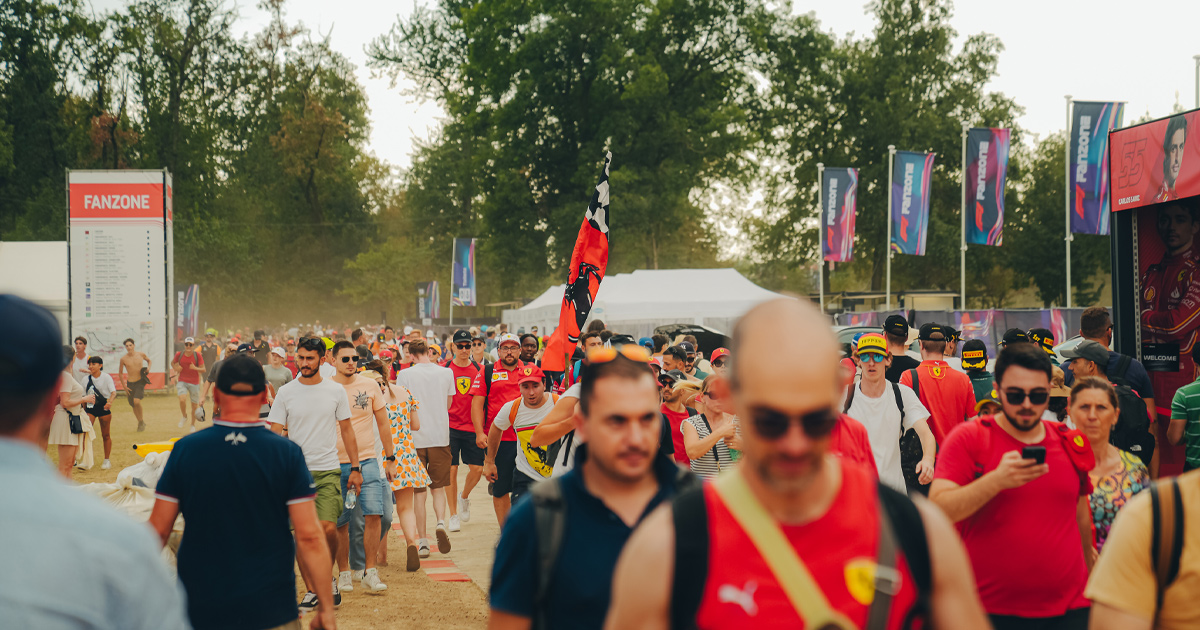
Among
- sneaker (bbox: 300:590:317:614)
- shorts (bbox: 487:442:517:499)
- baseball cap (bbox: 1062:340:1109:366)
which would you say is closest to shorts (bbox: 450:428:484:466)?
shorts (bbox: 487:442:517:499)

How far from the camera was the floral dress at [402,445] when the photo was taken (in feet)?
29.9

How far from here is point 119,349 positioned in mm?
24859

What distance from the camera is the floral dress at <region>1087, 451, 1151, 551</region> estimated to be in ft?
15.7

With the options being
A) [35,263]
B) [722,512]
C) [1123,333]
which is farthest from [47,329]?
[35,263]

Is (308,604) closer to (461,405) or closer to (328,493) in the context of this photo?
(328,493)

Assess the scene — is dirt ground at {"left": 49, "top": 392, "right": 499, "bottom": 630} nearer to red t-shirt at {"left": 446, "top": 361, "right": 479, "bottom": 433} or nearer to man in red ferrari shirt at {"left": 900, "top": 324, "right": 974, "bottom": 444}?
red t-shirt at {"left": 446, "top": 361, "right": 479, "bottom": 433}

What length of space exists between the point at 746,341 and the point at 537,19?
40327mm

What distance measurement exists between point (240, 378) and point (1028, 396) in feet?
11.2

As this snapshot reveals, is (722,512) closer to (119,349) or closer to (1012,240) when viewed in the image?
(119,349)

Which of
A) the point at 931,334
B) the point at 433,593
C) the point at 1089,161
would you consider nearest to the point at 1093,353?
the point at 931,334

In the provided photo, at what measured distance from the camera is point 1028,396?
3.89m

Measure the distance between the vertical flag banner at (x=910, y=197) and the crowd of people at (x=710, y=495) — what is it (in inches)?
771

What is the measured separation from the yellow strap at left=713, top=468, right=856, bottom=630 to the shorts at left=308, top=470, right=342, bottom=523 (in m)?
6.19

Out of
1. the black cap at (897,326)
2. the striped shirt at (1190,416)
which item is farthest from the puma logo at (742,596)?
the black cap at (897,326)
